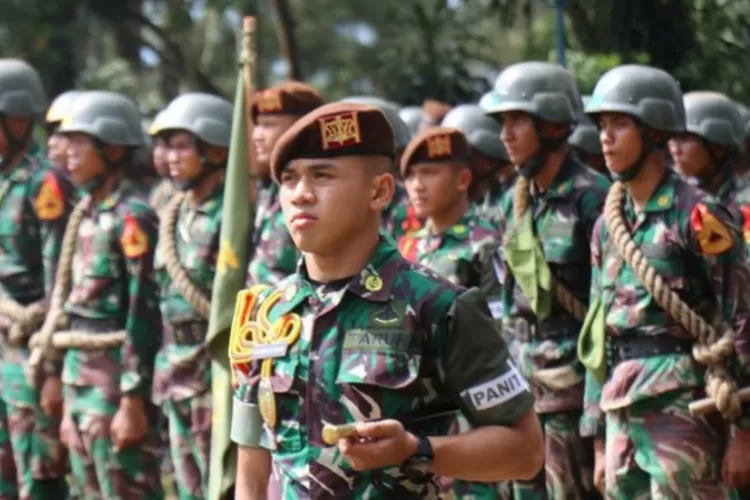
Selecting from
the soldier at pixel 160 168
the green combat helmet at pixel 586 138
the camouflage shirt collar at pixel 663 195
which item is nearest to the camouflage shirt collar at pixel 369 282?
the camouflage shirt collar at pixel 663 195

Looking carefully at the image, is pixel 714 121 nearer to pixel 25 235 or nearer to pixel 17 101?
pixel 25 235

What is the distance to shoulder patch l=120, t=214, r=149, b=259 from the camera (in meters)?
8.12

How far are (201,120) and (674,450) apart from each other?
314 cm

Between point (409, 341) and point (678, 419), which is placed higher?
point (409, 341)

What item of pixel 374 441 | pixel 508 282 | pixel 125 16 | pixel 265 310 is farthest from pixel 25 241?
pixel 125 16

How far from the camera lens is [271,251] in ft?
23.7

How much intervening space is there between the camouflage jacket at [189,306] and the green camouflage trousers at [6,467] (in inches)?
62.9

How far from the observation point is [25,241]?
8867mm

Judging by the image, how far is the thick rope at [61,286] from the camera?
845 centimetres

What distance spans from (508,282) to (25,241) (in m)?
2.82

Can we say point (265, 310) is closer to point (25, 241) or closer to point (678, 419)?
point (678, 419)

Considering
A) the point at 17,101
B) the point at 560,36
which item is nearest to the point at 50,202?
the point at 17,101

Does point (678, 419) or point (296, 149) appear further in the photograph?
point (678, 419)

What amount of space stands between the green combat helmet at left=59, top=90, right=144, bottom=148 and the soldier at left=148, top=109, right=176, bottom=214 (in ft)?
0.39
